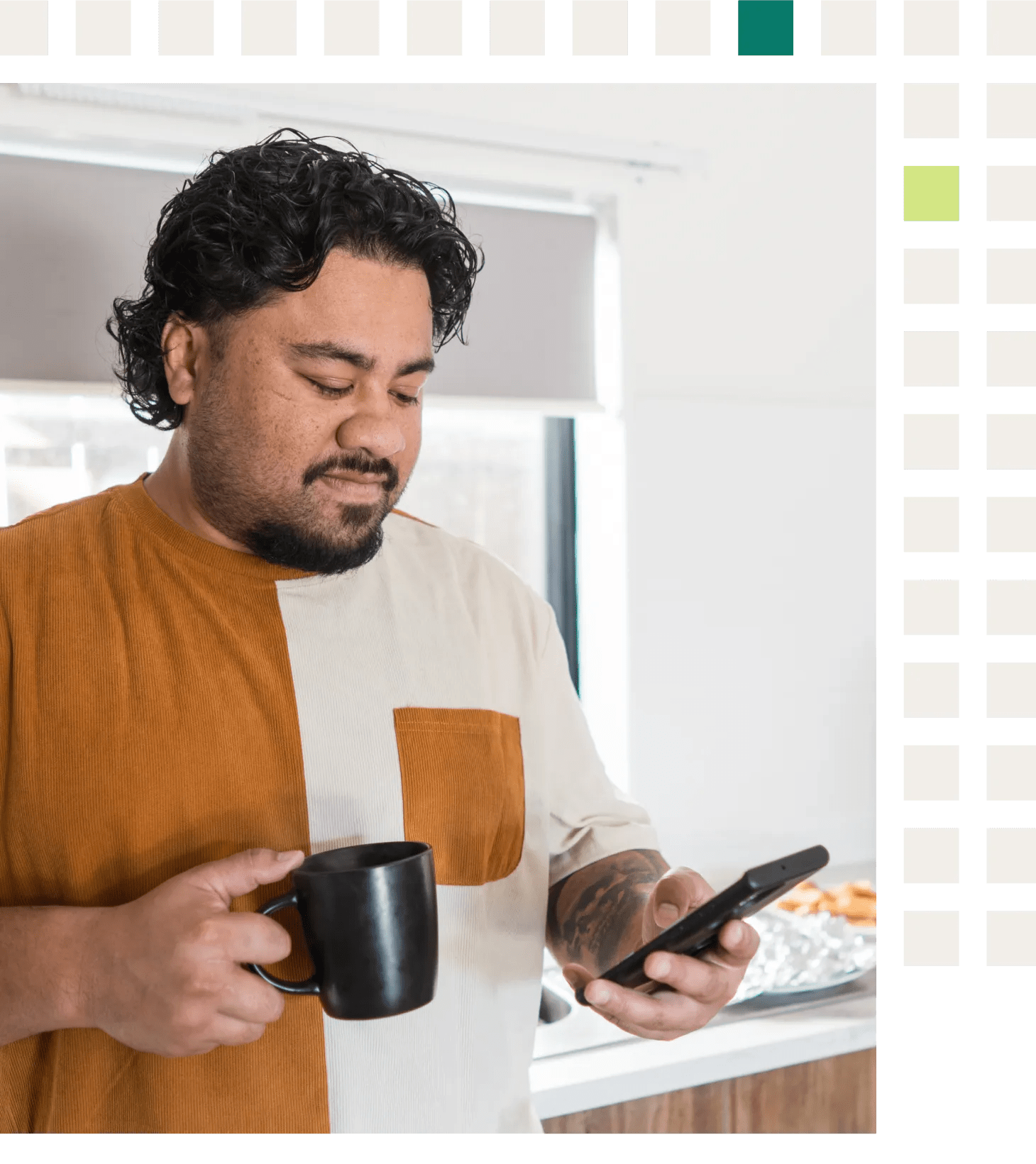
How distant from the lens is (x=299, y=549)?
1.04 metres

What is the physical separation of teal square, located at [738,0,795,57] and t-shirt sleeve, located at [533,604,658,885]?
0.72 m

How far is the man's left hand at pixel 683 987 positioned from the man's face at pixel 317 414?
0.44 metres

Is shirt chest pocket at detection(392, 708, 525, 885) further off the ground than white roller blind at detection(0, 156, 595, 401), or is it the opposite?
white roller blind at detection(0, 156, 595, 401)

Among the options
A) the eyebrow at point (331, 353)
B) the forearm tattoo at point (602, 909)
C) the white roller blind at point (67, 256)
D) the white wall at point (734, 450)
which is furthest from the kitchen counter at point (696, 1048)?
the white roller blind at point (67, 256)

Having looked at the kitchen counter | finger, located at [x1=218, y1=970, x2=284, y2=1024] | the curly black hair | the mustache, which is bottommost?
the kitchen counter

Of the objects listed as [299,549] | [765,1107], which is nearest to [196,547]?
[299,549]

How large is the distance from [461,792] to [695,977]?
11.3 inches

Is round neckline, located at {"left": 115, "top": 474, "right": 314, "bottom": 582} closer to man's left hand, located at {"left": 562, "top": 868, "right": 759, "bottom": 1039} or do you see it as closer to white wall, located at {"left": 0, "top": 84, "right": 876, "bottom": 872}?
man's left hand, located at {"left": 562, "top": 868, "right": 759, "bottom": 1039}

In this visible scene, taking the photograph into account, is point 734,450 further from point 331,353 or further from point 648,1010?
point 648,1010

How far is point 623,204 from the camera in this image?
2010 millimetres

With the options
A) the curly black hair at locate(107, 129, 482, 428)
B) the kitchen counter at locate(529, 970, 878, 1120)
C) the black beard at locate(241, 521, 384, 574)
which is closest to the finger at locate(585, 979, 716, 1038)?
the black beard at locate(241, 521, 384, 574)

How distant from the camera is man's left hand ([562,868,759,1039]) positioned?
0.86 metres

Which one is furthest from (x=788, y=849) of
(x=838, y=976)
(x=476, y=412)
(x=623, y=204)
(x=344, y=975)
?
(x=344, y=975)

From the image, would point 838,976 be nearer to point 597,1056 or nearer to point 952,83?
point 597,1056
